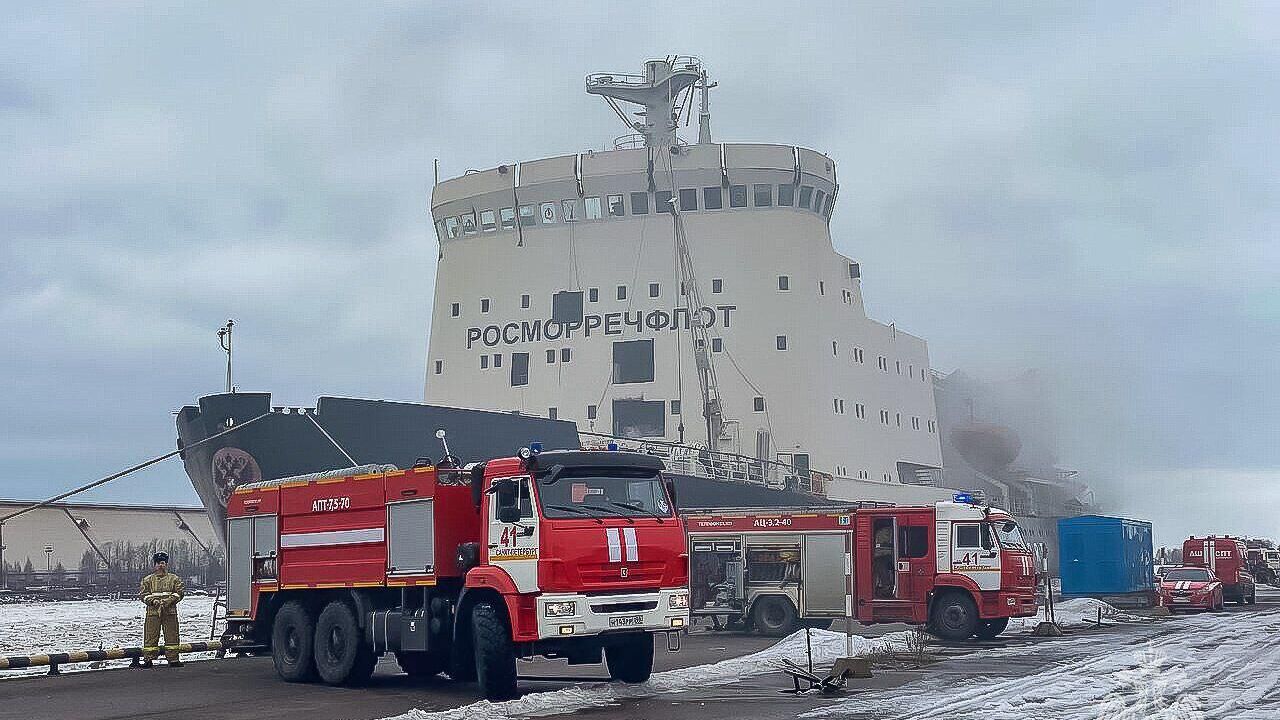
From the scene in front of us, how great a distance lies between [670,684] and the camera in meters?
16.0

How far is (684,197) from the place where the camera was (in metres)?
48.8

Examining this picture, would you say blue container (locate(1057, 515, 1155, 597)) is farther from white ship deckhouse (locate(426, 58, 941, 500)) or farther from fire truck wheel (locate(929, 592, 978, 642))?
fire truck wheel (locate(929, 592, 978, 642))

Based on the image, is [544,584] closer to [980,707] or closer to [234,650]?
[980,707]

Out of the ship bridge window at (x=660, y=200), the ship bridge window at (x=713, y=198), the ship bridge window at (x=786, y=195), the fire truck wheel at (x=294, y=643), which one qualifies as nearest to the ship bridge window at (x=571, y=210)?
the ship bridge window at (x=660, y=200)

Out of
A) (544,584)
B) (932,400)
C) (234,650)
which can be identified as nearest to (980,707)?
(544,584)

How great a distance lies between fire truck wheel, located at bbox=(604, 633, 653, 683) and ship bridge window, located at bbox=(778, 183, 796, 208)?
34.4 meters

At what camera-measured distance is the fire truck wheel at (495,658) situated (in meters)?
14.2

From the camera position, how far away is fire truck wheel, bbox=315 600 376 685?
16297 mm

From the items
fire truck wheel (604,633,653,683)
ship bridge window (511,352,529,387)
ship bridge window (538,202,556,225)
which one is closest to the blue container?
ship bridge window (511,352,529,387)

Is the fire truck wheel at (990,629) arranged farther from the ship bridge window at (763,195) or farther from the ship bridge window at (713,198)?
the ship bridge window at (713,198)

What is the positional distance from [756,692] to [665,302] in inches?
1321

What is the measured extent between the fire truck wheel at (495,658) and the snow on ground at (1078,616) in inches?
616

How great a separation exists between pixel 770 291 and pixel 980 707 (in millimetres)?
35518

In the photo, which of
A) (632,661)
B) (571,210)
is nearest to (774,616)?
(632,661)
